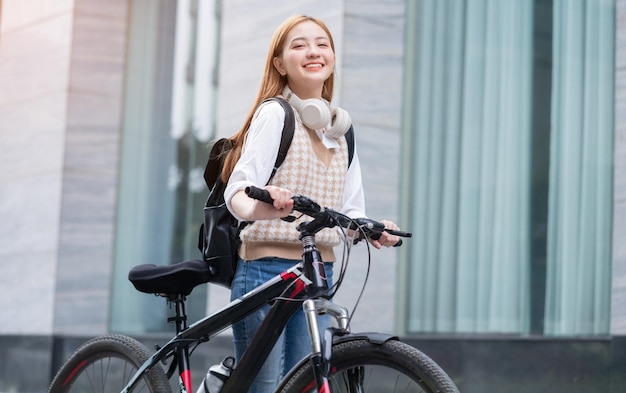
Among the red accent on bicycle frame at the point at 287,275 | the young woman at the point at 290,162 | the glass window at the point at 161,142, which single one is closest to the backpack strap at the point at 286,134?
the young woman at the point at 290,162

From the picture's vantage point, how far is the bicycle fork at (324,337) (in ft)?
10.6

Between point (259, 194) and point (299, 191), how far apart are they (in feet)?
1.86

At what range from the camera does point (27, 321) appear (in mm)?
9312

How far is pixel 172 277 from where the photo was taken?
393 centimetres

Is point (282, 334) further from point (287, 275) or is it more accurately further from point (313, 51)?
point (313, 51)

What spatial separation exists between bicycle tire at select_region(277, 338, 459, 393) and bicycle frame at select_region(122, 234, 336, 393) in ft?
0.22

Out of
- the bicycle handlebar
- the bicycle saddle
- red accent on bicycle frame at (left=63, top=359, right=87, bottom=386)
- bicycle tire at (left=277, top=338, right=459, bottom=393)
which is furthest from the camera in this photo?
red accent on bicycle frame at (left=63, top=359, right=87, bottom=386)

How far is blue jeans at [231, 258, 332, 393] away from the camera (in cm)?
373

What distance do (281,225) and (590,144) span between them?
3.26 meters

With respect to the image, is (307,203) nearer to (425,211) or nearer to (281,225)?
(281,225)

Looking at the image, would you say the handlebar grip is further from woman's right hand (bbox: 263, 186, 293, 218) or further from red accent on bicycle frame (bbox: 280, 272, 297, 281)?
red accent on bicycle frame (bbox: 280, 272, 297, 281)

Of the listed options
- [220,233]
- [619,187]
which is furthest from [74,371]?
[619,187]

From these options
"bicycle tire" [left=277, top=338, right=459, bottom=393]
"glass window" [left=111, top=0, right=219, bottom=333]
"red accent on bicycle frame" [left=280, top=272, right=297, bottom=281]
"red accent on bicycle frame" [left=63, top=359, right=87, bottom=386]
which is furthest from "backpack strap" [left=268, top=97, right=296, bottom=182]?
"glass window" [left=111, top=0, right=219, bottom=333]

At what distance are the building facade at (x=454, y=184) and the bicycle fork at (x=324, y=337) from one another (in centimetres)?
301
